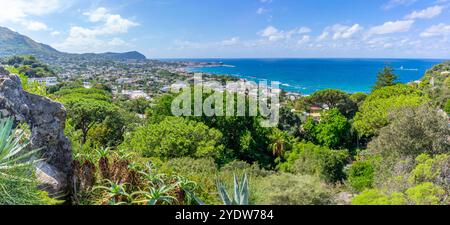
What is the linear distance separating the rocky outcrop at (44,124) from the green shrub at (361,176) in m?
8.63

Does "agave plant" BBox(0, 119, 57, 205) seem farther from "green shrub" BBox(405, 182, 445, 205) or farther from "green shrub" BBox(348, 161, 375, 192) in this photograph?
"green shrub" BBox(348, 161, 375, 192)

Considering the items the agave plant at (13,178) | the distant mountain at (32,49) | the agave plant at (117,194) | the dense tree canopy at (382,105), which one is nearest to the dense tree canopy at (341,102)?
the dense tree canopy at (382,105)

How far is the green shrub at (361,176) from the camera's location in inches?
397

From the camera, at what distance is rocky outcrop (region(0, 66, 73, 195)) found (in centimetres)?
361

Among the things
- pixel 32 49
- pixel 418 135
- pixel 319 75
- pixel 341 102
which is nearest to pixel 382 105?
pixel 341 102

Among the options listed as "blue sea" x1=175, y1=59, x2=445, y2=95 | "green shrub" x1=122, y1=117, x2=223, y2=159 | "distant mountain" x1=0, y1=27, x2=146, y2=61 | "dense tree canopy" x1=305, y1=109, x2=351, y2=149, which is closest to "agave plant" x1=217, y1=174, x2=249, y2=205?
"green shrub" x1=122, y1=117, x2=223, y2=159

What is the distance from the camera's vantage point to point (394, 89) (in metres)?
19.7

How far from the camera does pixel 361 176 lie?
11258 millimetres

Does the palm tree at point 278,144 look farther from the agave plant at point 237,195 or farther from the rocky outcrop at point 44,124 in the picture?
the agave plant at point 237,195

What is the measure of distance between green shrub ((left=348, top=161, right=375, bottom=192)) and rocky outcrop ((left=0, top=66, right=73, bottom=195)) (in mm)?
8626
